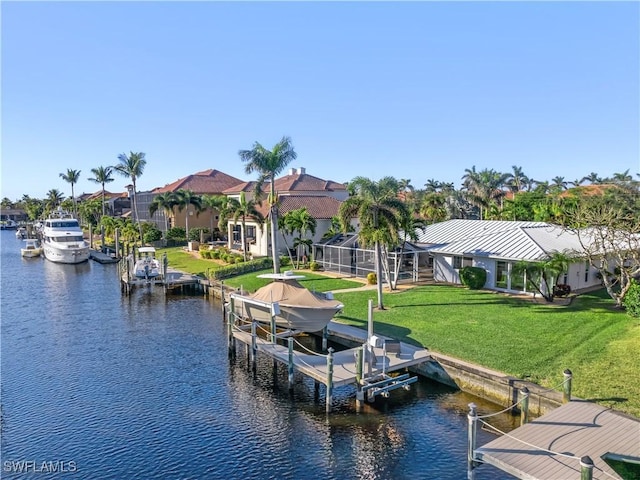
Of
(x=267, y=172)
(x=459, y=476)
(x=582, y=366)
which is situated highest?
(x=267, y=172)

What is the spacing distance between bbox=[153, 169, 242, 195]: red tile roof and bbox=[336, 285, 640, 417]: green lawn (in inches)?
1935

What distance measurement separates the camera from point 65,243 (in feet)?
205

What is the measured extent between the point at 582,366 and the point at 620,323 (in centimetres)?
644

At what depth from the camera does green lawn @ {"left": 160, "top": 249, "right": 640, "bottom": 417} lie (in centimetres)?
1786

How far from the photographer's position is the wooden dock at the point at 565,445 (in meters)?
12.2

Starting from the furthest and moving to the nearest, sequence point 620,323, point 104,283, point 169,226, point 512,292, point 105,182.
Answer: point 105,182, point 169,226, point 104,283, point 512,292, point 620,323

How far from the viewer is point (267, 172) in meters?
36.3

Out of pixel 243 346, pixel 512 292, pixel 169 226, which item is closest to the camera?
pixel 243 346

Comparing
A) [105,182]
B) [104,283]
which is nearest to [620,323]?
[104,283]

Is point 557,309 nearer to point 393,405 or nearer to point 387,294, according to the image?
point 387,294

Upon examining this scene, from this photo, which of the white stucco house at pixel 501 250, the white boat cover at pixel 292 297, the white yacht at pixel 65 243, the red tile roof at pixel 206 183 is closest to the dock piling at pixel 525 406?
the white boat cover at pixel 292 297

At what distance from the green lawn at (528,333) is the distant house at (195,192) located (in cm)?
4275

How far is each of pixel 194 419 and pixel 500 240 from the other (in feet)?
78.3

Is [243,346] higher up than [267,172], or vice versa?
[267,172]
